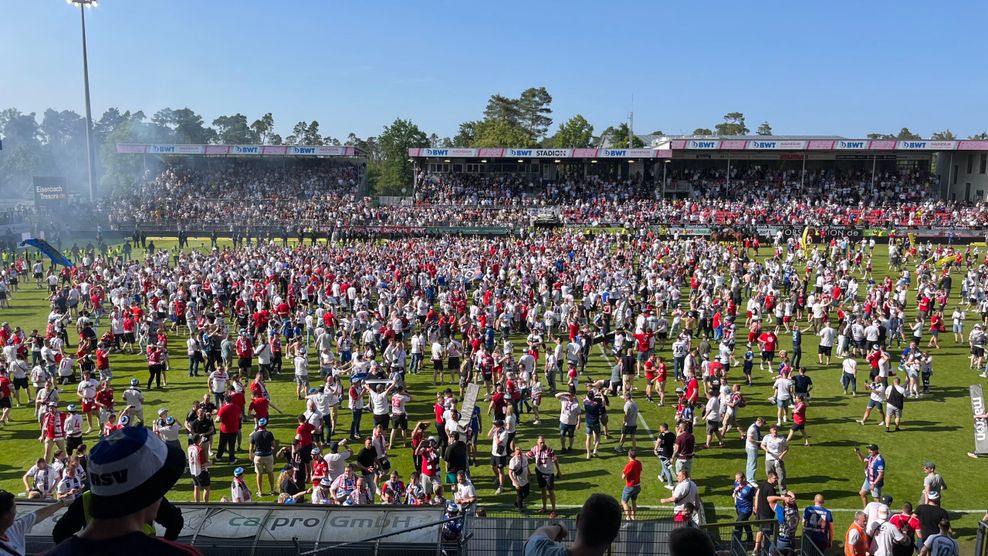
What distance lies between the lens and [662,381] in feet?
53.6

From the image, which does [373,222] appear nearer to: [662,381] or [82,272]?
[82,272]

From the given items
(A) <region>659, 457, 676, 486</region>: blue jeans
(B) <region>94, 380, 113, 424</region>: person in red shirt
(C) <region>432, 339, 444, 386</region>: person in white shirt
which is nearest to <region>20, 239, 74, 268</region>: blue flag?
(B) <region>94, 380, 113, 424</region>: person in red shirt

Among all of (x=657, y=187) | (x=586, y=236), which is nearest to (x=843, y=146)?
(x=657, y=187)

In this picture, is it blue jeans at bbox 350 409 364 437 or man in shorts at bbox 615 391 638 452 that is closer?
man in shorts at bbox 615 391 638 452

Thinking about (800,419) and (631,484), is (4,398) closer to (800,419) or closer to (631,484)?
(631,484)

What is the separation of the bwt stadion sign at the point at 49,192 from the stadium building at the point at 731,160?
24.6m

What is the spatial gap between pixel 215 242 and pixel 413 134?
45406 millimetres

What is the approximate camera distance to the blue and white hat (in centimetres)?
205

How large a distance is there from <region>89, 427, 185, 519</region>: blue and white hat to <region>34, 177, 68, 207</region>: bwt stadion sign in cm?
5596

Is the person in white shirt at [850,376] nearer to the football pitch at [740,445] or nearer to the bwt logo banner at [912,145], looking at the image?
the football pitch at [740,445]

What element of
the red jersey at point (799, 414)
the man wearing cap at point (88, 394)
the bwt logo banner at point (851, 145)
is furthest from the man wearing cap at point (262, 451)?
the bwt logo banner at point (851, 145)

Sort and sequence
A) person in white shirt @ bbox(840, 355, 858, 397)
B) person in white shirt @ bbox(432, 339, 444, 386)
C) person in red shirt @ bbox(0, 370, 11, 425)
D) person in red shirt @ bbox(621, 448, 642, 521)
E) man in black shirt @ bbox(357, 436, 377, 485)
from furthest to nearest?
person in white shirt @ bbox(432, 339, 444, 386)
person in white shirt @ bbox(840, 355, 858, 397)
person in red shirt @ bbox(0, 370, 11, 425)
man in black shirt @ bbox(357, 436, 377, 485)
person in red shirt @ bbox(621, 448, 642, 521)

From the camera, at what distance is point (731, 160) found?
57.7m

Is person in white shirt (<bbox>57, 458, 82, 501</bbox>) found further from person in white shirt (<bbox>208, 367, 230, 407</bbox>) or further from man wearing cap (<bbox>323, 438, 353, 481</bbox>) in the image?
person in white shirt (<bbox>208, 367, 230, 407</bbox>)
